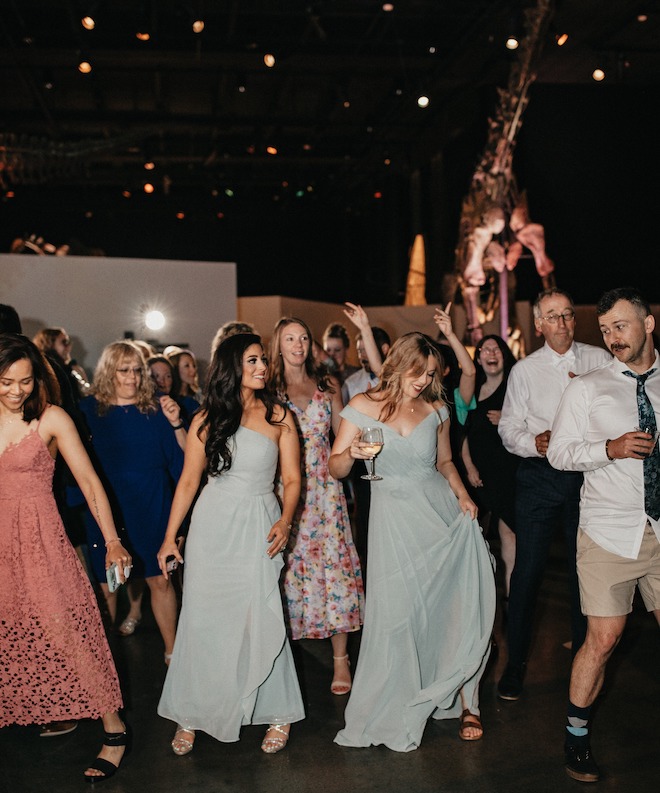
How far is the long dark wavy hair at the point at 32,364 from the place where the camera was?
9.63ft

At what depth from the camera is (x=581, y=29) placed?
1010cm

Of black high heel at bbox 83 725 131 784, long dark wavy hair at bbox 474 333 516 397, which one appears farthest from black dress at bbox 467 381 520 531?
black high heel at bbox 83 725 131 784

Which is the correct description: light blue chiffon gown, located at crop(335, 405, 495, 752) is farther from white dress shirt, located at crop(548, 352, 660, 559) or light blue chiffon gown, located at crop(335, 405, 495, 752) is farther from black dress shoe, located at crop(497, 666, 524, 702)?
white dress shirt, located at crop(548, 352, 660, 559)

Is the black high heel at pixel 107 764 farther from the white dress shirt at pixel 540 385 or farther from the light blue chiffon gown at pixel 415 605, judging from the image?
the white dress shirt at pixel 540 385

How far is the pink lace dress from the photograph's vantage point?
2912 millimetres

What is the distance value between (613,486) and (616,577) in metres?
0.29

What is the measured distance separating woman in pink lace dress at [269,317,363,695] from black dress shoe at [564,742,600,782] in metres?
1.15

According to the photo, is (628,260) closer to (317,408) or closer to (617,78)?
(617,78)

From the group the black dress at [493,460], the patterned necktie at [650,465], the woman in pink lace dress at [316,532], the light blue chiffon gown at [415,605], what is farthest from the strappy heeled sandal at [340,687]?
the patterned necktie at [650,465]

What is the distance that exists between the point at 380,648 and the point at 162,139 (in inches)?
491

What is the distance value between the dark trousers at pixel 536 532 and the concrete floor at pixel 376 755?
32 centimetres

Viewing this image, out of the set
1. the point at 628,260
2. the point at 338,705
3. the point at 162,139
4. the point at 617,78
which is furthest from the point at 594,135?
the point at 338,705

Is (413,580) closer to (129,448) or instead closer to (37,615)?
(37,615)

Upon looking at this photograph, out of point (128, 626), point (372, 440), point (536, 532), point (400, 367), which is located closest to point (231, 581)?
point (372, 440)
